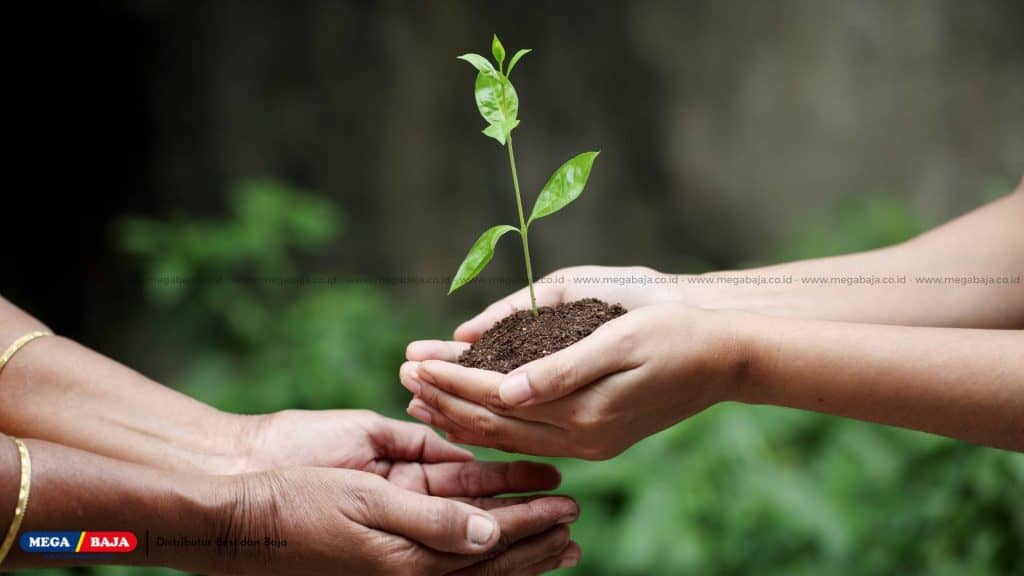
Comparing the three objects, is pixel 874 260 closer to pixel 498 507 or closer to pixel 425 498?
pixel 498 507

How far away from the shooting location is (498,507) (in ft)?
6.19

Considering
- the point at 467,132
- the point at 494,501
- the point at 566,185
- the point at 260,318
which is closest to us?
the point at 566,185

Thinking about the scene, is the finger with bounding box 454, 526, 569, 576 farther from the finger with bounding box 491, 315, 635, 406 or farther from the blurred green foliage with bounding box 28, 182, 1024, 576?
the blurred green foliage with bounding box 28, 182, 1024, 576

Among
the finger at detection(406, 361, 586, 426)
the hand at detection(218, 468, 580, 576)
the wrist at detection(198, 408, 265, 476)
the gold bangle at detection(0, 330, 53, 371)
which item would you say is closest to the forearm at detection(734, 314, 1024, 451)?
the finger at detection(406, 361, 586, 426)

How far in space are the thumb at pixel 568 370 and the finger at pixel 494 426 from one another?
0.36 feet

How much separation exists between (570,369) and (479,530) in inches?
14.9

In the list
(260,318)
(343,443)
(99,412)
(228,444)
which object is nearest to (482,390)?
(343,443)

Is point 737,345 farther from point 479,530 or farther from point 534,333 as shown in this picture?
point 479,530

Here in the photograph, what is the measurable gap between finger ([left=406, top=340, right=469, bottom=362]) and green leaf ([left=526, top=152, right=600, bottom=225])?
1.10ft

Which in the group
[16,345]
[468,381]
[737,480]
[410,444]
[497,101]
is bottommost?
[737,480]

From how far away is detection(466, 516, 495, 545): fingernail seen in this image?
1.69m

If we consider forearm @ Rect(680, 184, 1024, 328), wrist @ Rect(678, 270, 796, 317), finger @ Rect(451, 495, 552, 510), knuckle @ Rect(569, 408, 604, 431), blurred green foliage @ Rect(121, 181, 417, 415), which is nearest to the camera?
knuckle @ Rect(569, 408, 604, 431)

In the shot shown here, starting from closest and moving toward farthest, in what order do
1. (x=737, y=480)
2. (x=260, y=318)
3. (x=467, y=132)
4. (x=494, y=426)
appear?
(x=494, y=426) → (x=737, y=480) → (x=260, y=318) → (x=467, y=132)

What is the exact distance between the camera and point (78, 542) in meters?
1.57
